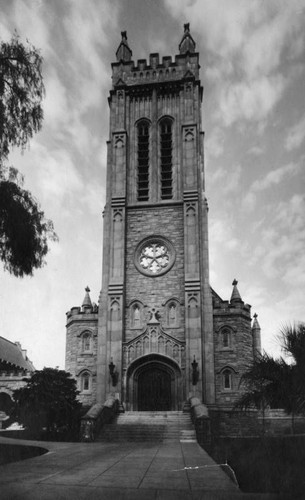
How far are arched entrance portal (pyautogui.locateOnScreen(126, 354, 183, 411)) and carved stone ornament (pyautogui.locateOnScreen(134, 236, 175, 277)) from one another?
18.5 feet

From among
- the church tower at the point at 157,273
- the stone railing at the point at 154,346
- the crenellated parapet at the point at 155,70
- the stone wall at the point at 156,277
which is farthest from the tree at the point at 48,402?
the crenellated parapet at the point at 155,70

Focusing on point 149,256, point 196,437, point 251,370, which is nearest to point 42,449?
point 251,370

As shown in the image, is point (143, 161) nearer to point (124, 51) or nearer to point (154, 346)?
point (124, 51)

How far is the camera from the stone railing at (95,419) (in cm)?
2172

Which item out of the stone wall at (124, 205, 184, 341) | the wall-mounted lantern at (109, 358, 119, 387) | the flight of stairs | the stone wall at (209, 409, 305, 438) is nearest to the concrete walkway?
the flight of stairs

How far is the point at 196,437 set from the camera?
71.0 feet

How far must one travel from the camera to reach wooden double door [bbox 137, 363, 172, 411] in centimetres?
2988

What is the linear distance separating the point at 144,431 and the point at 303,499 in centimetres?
1753

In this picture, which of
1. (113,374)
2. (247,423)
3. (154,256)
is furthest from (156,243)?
(247,423)

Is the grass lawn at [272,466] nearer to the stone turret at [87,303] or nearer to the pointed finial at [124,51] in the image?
the stone turret at [87,303]

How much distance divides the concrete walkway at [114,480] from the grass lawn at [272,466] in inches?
29.3

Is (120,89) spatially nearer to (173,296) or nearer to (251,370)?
(173,296)

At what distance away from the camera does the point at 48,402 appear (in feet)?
71.7

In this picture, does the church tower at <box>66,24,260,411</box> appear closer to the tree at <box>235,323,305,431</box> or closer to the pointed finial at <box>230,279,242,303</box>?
the pointed finial at <box>230,279,242,303</box>
